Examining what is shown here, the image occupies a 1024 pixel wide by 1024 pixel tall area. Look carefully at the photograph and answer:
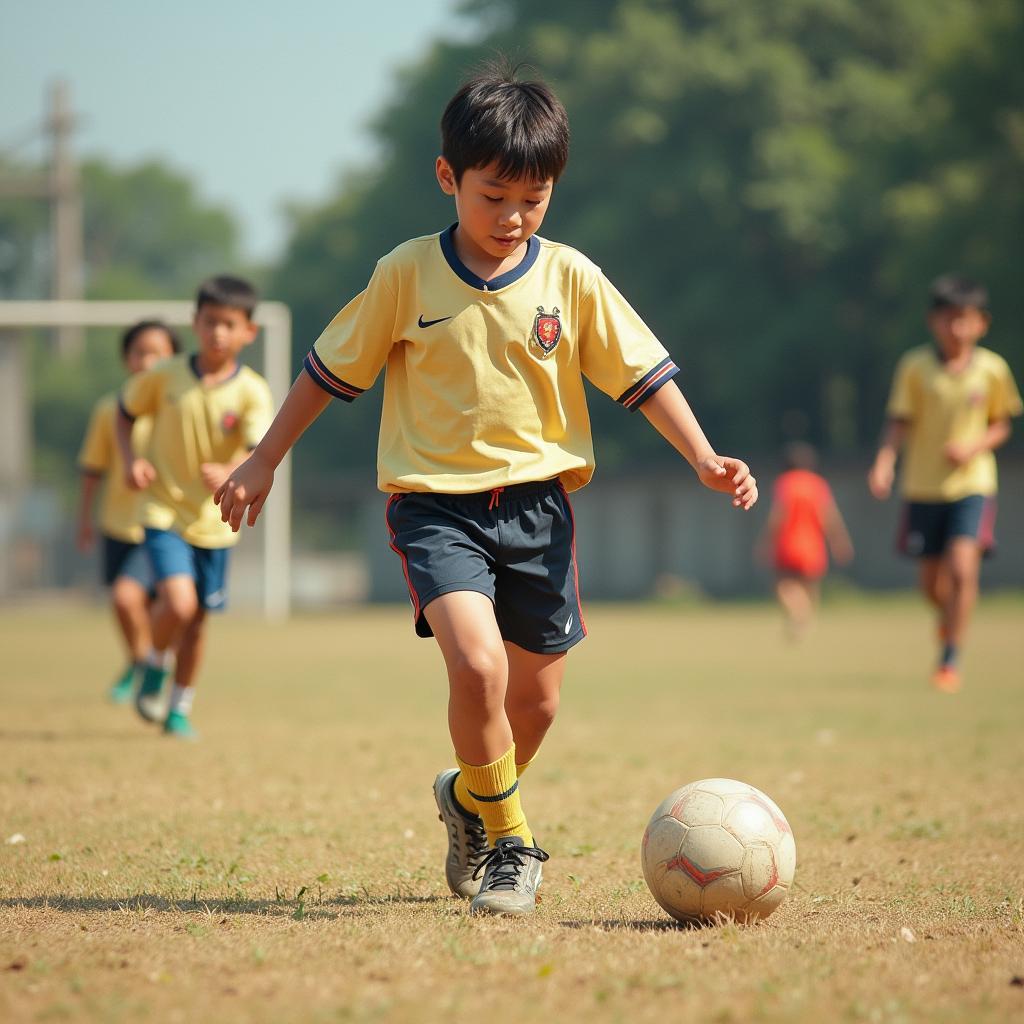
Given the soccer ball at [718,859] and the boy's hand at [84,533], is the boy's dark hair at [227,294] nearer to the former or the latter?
the boy's hand at [84,533]

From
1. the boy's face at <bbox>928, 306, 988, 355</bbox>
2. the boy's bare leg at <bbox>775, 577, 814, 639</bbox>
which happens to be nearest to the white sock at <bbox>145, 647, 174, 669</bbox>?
the boy's face at <bbox>928, 306, 988, 355</bbox>

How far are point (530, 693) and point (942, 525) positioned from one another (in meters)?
→ 6.48

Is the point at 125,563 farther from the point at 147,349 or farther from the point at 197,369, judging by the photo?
the point at 197,369

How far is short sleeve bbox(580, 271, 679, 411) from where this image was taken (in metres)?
4.39

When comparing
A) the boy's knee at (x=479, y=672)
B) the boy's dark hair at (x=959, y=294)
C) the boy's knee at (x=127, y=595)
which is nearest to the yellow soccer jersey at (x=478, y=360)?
the boy's knee at (x=479, y=672)

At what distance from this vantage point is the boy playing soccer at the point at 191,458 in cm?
784

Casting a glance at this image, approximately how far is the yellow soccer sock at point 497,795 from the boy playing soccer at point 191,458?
3.91 m

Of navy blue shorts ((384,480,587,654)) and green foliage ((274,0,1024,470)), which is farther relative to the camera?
green foliage ((274,0,1024,470))

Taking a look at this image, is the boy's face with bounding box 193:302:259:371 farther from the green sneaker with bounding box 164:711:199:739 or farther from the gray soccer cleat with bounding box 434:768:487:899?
the gray soccer cleat with bounding box 434:768:487:899

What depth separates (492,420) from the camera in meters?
4.28

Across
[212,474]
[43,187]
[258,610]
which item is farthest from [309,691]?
[43,187]

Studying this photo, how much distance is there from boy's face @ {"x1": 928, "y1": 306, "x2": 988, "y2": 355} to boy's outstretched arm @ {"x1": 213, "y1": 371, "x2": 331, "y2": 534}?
6657 millimetres

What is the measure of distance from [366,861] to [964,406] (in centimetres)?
669

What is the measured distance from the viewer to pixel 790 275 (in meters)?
41.6
